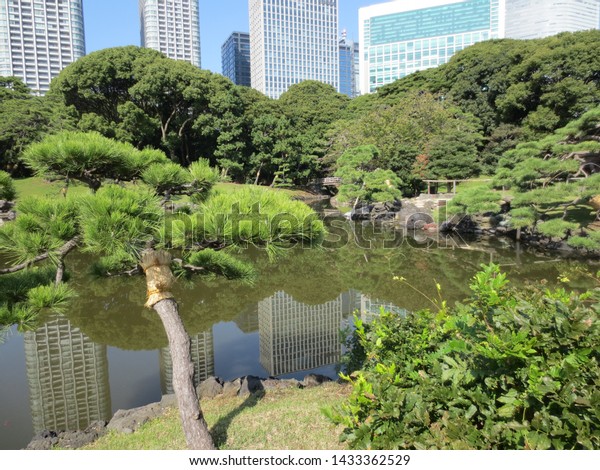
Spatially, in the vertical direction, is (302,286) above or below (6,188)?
below

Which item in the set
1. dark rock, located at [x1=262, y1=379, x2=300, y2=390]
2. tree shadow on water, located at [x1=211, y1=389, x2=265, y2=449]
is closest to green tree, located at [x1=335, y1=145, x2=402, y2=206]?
dark rock, located at [x1=262, y1=379, x2=300, y2=390]

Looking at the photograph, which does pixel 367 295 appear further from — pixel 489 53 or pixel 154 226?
pixel 489 53

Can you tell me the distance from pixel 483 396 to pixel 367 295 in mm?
6022

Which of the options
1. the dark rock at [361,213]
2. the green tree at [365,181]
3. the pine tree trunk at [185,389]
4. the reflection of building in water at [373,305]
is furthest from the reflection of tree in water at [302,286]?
the dark rock at [361,213]

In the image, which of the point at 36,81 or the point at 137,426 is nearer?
the point at 137,426

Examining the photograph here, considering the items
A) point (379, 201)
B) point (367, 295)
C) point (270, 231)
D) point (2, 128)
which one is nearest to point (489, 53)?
point (379, 201)

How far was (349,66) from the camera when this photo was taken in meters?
91.9

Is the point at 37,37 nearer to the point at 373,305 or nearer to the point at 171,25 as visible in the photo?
the point at 171,25

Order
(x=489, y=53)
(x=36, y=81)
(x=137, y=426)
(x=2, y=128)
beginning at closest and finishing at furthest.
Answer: (x=137, y=426) < (x=2, y=128) < (x=489, y=53) < (x=36, y=81)

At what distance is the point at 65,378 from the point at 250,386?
224 centimetres

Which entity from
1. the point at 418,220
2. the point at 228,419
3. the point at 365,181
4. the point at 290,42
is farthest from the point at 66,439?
the point at 290,42

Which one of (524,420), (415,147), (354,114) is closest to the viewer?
(524,420)

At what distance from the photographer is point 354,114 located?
25094mm

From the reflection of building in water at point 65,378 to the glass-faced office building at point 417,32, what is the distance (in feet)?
207
